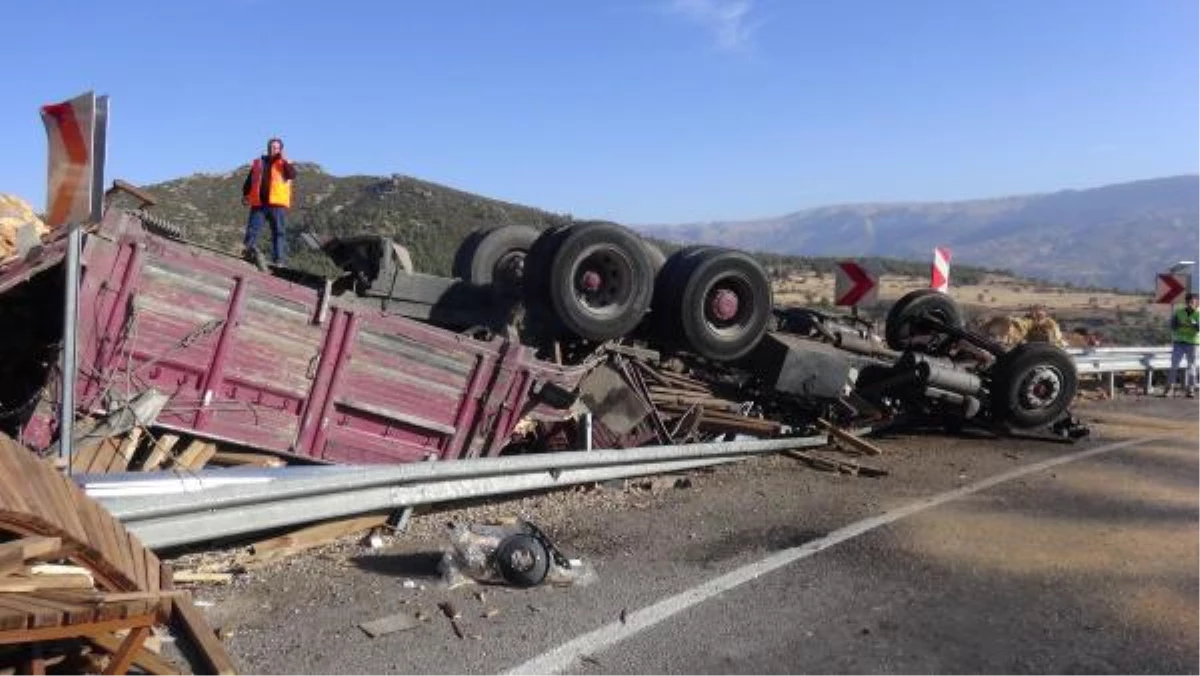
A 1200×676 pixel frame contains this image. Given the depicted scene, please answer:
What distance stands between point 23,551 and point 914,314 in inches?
404

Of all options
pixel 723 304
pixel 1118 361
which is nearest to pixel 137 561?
pixel 723 304

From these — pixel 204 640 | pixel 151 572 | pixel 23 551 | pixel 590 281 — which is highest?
pixel 590 281

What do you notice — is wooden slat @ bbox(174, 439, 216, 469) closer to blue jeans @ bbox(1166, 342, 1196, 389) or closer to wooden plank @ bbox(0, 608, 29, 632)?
wooden plank @ bbox(0, 608, 29, 632)

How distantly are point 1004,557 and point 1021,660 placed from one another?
166cm

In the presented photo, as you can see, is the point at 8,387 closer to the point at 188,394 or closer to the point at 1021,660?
the point at 188,394

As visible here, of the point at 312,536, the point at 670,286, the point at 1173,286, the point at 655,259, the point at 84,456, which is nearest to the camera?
the point at 312,536

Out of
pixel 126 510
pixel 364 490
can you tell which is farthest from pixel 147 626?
pixel 364 490

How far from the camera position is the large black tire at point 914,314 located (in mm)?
11672

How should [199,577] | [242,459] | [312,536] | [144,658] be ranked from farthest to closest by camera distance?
[242,459] → [312,536] → [199,577] → [144,658]

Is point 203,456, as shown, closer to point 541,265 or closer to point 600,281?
point 541,265

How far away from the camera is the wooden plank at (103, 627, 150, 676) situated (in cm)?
305

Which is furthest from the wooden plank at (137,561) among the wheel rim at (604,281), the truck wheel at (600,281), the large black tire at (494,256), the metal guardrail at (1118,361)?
the metal guardrail at (1118,361)

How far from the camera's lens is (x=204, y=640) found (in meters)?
3.50

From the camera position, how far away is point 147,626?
3.09 metres
